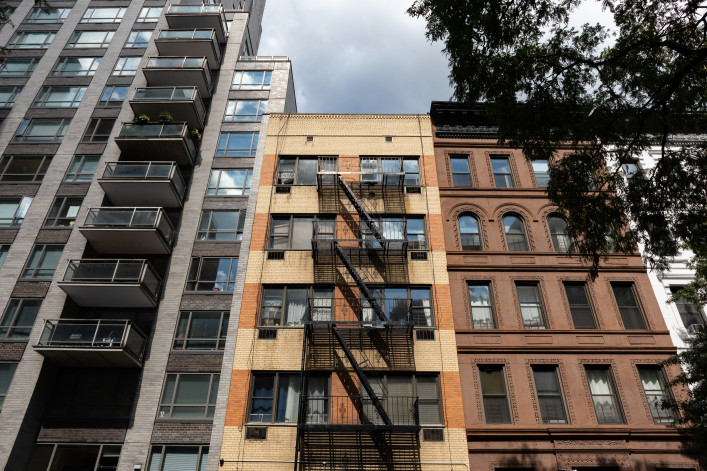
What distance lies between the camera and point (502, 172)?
78.6 ft

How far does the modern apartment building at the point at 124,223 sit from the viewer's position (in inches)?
701

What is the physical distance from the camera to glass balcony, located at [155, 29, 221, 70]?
2898 centimetres

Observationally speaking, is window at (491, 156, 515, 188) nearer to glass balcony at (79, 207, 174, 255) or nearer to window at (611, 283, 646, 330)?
window at (611, 283, 646, 330)

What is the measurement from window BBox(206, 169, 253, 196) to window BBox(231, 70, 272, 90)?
680 cm

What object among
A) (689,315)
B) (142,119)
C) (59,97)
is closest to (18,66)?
(59,97)

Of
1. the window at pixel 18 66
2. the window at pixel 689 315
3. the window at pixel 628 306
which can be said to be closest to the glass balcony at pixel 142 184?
the window at pixel 18 66

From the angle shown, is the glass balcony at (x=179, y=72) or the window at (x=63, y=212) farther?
the glass balcony at (x=179, y=72)

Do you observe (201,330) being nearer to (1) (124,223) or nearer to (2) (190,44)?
A: (1) (124,223)

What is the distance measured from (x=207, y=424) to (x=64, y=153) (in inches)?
654

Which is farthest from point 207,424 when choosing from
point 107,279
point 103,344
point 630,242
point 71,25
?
point 71,25

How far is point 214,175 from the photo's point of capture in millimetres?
24781

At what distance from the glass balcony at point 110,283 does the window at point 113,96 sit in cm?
1122

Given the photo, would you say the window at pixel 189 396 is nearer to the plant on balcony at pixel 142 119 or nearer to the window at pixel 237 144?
the window at pixel 237 144

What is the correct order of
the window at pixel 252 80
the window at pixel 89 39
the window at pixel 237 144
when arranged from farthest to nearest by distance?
the window at pixel 89 39 < the window at pixel 252 80 < the window at pixel 237 144
